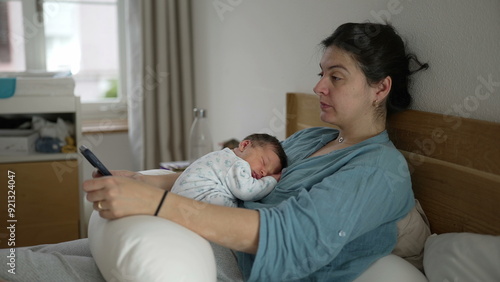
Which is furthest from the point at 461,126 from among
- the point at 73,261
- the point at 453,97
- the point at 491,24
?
the point at 73,261

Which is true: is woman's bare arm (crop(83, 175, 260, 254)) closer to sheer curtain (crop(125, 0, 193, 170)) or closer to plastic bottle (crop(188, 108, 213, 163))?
plastic bottle (crop(188, 108, 213, 163))

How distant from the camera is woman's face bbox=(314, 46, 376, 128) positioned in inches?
53.6

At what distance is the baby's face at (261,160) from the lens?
1442mm

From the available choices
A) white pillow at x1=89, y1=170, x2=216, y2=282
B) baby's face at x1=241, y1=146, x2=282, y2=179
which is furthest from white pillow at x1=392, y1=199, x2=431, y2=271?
white pillow at x1=89, y1=170, x2=216, y2=282

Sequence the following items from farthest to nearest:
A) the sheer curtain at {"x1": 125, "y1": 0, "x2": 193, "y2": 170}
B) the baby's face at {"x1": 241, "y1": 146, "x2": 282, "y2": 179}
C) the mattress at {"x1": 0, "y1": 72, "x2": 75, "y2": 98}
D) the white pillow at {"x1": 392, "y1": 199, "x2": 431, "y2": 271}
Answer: the sheer curtain at {"x1": 125, "y1": 0, "x2": 193, "y2": 170}
the mattress at {"x1": 0, "y1": 72, "x2": 75, "y2": 98}
the baby's face at {"x1": 241, "y1": 146, "x2": 282, "y2": 179}
the white pillow at {"x1": 392, "y1": 199, "x2": 431, "y2": 271}

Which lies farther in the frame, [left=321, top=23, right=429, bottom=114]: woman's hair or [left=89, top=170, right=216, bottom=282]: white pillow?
[left=321, top=23, right=429, bottom=114]: woman's hair

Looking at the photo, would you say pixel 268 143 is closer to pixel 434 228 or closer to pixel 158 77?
pixel 434 228

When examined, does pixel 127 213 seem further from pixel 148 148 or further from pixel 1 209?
pixel 148 148

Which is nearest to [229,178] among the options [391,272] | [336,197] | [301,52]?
[336,197]

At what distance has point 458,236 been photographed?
3.73ft

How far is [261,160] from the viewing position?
146 centimetres

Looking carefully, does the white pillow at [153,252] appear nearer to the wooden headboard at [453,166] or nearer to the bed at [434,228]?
the bed at [434,228]

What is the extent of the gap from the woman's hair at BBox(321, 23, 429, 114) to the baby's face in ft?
1.17

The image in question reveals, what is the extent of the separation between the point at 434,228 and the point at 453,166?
0.19m
